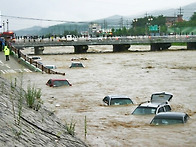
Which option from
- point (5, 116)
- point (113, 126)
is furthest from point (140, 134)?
point (5, 116)

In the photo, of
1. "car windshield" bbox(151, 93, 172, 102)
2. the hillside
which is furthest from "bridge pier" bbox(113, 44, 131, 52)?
the hillside

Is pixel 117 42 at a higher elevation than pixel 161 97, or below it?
higher

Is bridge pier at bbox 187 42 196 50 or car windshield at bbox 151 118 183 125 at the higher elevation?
bridge pier at bbox 187 42 196 50

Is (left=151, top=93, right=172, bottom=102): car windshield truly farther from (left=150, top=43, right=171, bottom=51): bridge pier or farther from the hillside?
(left=150, top=43, right=171, bottom=51): bridge pier

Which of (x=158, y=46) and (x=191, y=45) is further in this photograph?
(x=158, y=46)

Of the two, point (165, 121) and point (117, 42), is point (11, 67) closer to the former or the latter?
point (165, 121)

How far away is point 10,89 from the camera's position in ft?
54.4

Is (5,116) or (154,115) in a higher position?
(5,116)

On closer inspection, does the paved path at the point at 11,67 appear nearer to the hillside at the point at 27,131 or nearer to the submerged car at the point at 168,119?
the submerged car at the point at 168,119

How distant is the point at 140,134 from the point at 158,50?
71978 mm

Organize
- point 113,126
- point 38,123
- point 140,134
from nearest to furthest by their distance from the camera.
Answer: point 38,123 < point 140,134 < point 113,126

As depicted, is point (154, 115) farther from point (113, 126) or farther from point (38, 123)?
point (38, 123)

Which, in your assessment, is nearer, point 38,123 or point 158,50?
point 38,123

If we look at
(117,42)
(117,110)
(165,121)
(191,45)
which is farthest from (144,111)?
(191,45)
